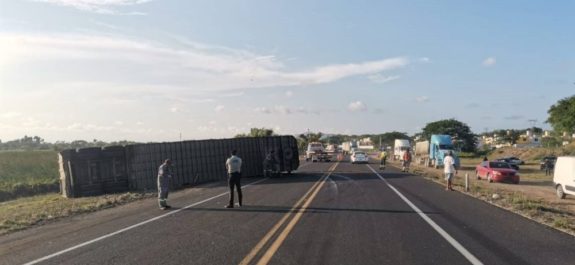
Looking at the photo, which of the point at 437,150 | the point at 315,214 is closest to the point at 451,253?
the point at 315,214

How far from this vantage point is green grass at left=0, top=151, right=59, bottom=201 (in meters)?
46.7

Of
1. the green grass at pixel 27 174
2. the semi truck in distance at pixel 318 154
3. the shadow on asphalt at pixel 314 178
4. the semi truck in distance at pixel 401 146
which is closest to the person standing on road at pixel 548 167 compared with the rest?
the shadow on asphalt at pixel 314 178

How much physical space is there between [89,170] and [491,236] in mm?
22868

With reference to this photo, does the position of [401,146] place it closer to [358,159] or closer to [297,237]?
[358,159]

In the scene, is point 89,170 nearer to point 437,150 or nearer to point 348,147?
point 437,150

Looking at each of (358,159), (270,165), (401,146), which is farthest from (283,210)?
(401,146)

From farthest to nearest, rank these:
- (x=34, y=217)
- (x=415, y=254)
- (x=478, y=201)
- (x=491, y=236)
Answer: (x=478, y=201) → (x=34, y=217) → (x=491, y=236) → (x=415, y=254)

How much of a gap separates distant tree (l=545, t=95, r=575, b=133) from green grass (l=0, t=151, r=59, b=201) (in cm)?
5893

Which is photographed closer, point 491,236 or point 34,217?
point 491,236

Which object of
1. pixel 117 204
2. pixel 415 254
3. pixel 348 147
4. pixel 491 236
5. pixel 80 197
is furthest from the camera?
pixel 348 147

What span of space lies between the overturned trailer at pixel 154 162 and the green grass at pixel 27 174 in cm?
1979

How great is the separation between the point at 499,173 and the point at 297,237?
28133mm

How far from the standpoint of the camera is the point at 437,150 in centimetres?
5244

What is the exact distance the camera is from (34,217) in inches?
615
